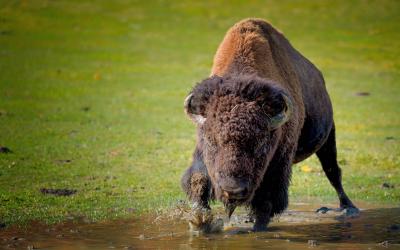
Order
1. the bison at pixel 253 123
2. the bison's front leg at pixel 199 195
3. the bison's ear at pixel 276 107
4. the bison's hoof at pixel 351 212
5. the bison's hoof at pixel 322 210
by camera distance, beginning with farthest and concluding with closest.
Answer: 1. the bison's hoof at pixel 322 210
2. the bison's hoof at pixel 351 212
3. the bison's front leg at pixel 199 195
4. the bison's ear at pixel 276 107
5. the bison at pixel 253 123

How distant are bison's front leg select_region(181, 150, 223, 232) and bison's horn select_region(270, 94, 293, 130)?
1028mm

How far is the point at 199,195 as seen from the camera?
9.38m

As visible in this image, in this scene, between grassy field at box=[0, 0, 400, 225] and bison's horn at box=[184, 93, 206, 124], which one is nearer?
bison's horn at box=[184, 93, 206, 124]

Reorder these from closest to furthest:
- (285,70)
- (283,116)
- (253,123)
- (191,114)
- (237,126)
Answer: (237,126)
(253,123)
(283,116)
(191,114)
(285,70)

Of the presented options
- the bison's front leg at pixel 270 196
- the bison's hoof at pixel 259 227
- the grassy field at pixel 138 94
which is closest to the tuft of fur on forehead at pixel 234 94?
the bison's front leg at pixel 270 196

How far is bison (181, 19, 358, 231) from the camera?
Answer: 27.2ft

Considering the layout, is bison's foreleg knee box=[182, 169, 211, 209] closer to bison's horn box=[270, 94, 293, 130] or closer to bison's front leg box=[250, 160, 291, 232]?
bison's front leg box=[250, 160, 291, 232]

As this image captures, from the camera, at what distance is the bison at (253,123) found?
828 centimetres

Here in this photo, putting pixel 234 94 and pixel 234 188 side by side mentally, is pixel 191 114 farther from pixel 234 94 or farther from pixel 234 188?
pixel 234 188

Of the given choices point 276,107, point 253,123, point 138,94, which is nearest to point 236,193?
point 253,123

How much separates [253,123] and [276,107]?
1.68 feet

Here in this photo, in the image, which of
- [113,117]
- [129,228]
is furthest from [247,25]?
[113,117]

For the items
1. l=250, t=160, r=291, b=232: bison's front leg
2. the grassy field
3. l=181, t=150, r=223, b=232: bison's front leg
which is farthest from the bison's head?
the grassy field

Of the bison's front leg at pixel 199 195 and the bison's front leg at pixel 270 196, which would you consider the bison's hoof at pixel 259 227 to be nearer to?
the bison's front leg at pixel 270 196
